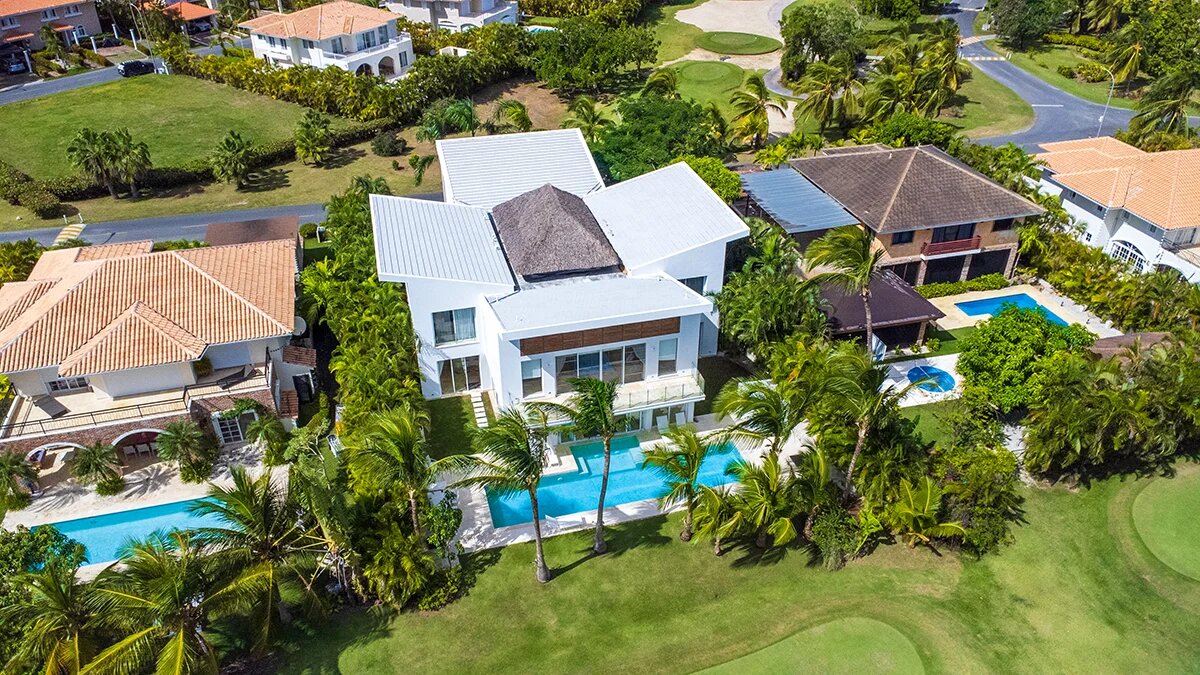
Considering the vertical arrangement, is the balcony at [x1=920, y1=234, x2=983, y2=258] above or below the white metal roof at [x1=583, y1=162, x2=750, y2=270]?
below

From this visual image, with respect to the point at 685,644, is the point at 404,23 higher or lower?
higher

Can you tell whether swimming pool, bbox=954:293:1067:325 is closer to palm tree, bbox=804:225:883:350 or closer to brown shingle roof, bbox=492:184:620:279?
palm tree, bbox=804:225:883:350

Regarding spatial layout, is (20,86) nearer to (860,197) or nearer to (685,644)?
(860,197)

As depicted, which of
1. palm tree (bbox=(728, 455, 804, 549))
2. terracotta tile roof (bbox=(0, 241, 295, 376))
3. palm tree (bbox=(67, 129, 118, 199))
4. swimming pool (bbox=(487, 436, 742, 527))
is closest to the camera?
palm tree (bbox=(728, 455, 804, 549))

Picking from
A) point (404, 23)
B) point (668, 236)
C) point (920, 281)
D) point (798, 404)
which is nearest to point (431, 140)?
point (404, 23)

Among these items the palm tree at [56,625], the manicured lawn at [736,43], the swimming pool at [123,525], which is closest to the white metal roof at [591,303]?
the swimming pool at [123,525]

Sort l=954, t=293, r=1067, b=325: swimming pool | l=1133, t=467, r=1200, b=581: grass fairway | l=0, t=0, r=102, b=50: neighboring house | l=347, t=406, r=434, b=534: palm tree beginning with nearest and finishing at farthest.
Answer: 1. l=347, t=406, r=434, b=534: palm tree
2. l=1133, t=467, r=1200, b=581: grass fairway
3. l=954, t=293, r=1067, b=325: swimming pool
4. l=0, t=0, r=102, b=50: neighboring house

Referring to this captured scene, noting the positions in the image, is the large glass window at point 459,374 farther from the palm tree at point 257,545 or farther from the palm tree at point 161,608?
the palm tree at point 161,608

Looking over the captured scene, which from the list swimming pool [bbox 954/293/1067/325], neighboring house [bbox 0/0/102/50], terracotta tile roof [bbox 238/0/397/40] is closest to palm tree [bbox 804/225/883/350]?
swimming pool [bbox 954/293/1067/325]
